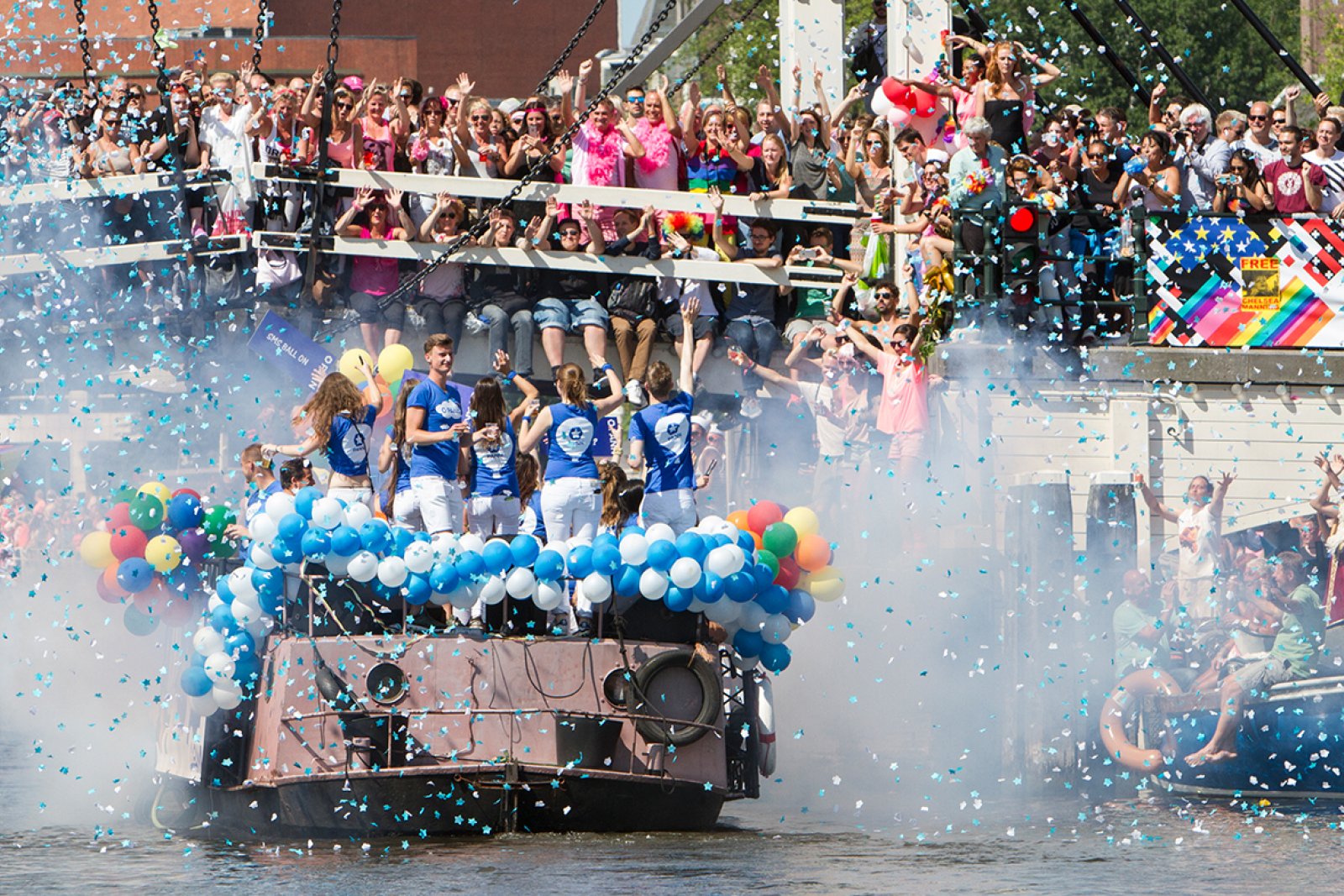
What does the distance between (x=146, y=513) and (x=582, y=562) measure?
9.75ft

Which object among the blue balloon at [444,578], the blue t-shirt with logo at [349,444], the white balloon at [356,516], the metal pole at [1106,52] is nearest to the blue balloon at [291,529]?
the white balloon at [356,516]

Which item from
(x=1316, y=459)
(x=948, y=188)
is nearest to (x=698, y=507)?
(x=948, y=188)

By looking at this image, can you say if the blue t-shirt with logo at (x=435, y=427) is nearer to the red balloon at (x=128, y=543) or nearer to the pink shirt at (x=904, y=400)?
the red balloon at (x=128, y=543)

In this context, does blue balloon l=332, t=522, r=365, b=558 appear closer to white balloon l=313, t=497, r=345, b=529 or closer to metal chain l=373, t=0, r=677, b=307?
white balloon l=313, t=497, r=345, b=529

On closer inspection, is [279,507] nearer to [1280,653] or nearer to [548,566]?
[548,566]

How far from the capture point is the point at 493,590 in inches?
522

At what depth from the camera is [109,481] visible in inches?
750

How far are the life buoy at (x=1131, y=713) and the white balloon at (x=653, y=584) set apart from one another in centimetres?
460

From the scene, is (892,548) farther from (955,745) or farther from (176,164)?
(176,164)

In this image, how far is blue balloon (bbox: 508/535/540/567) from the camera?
43.4ft

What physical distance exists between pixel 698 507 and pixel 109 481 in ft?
16.3

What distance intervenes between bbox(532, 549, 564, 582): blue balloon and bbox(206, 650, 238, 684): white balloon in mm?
1893

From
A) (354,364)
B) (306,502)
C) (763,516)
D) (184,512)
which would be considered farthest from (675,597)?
(354,364)

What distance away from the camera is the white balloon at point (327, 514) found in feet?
43.0
